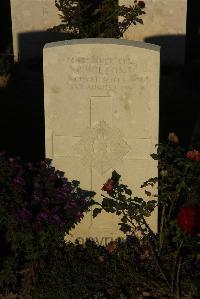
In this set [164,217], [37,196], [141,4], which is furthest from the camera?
[141,4]

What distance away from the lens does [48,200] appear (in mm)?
4715

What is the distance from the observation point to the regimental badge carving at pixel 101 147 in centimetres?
495

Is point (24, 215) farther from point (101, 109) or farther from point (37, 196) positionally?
point (101, 109)

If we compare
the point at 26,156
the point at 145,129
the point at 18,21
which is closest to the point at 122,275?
the point at 145,129

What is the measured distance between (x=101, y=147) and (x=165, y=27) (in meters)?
7.21

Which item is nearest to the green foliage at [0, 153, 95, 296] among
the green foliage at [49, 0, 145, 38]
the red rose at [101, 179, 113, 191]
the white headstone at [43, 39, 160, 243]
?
the white headstone at [43, 39, 160, 243]

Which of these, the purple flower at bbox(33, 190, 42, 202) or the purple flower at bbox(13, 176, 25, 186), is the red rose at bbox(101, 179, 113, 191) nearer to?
the purple flower at bbox(33, 190, 42, 202)

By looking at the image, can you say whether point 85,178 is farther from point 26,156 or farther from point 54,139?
point 26,156

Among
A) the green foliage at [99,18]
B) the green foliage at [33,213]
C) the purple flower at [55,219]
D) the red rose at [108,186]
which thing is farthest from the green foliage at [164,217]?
the green foliage at [99,18]

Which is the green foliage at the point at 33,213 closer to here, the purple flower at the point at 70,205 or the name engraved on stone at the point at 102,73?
the purple flower at the point at 70,205

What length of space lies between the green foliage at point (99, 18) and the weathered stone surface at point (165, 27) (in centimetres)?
20

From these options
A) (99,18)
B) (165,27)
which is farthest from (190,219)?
(165,27)

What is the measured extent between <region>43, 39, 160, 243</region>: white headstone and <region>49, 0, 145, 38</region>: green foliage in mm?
6250

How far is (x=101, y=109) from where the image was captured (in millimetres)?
4883
